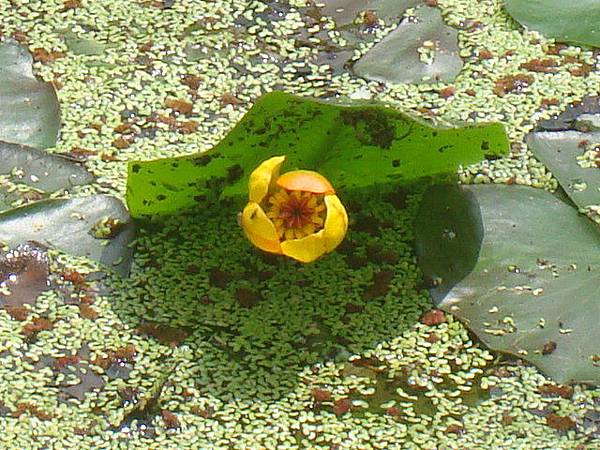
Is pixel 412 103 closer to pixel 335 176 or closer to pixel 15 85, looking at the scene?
pixel 335 176

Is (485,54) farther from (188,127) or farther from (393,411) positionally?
(393,411)

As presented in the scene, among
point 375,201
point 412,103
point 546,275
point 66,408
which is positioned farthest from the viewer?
point 412,103

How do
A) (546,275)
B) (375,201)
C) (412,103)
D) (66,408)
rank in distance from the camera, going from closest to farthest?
1. (66,408)
2. (546,275)
3. (375,201)
4. (412,103)

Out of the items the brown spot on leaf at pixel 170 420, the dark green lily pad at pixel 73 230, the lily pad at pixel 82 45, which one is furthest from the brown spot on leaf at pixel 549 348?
the lily pad at pixel 82 45

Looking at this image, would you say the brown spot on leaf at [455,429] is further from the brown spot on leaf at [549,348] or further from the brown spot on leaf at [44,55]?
the brown spot on leaf at [44,55]

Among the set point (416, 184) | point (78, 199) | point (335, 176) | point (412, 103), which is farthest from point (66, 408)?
point (412, 103)

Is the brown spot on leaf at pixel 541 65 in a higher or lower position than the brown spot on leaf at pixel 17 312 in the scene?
higher
